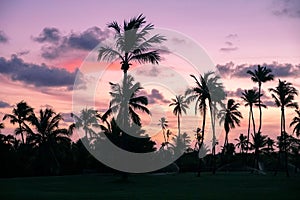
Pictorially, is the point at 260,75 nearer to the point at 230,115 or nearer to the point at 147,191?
the point at 230,115

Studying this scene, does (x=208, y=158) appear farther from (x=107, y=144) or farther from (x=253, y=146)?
(x=107, y=144)

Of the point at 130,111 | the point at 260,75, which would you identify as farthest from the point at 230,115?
Answer: the point at 130,111

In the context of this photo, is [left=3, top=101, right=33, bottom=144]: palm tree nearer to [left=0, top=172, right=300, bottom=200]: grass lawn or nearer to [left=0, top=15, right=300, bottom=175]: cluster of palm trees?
[left=0, top=15, right=300, bottom=175]: cluster of palm trees

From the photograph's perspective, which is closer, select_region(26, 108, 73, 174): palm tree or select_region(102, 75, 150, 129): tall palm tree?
select_region(102, 75, 150, 129): tall palm tree

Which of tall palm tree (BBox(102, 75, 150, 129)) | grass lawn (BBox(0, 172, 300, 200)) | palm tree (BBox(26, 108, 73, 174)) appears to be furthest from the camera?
palm tree (BBox(26, 108, 73, 174))

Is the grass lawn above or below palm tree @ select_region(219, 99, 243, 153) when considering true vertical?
below

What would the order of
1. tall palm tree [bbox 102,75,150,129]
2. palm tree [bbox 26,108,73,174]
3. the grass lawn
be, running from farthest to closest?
palm tree [bbox 26,108,73,174] < tall palm tree [bbox 102,75,150,129] < the grass lawn

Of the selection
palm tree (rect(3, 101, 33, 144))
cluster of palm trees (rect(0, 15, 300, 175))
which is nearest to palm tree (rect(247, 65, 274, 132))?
cluster of palm trees (rect(0, 15, 300, 175))

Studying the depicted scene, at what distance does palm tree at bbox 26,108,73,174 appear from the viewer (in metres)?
62.8

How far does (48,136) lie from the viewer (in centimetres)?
6297

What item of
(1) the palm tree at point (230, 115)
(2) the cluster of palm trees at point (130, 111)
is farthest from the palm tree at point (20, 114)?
(1) the palm tree at point (230, 115)

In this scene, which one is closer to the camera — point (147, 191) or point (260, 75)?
point (147, 191)

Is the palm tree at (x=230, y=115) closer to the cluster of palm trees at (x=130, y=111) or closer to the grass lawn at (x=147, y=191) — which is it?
the cluster of palm trees at (x=130, y=111)

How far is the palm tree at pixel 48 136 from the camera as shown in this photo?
62844 millimetres
